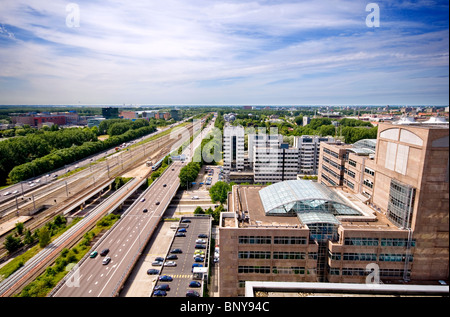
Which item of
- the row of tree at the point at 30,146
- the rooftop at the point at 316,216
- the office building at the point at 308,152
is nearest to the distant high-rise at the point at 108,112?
the row of tree at the point at 30,146

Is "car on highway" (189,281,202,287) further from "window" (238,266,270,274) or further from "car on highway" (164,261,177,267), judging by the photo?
"window" (238,266,270,274)

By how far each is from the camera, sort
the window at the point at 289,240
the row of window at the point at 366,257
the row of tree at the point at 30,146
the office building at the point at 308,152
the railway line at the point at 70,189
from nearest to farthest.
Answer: the row of window at the point at 366,257
the window at the point at 289,240
the railway line at the point at 70,189
the office building at the point at 308,152
the row of tree at the point at 30,146

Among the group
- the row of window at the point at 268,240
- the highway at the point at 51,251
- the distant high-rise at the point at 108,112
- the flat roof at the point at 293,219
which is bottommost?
the highway at the point at 51,251

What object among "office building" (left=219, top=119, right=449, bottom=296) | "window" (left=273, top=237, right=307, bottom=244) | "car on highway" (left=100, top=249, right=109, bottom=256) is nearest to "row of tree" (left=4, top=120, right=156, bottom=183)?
"car on highway" (left=100, top=249, right=109, bottom=256)

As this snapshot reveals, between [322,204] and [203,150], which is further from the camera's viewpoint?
[203,150]

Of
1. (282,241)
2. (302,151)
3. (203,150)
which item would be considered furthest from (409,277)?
(203,150)

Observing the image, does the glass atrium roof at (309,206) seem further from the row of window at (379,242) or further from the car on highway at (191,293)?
the car on highway at (191,293)
